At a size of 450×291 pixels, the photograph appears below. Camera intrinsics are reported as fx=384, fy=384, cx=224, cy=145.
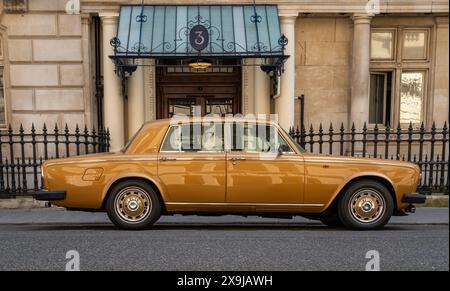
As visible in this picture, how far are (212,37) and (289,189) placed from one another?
18.2ft

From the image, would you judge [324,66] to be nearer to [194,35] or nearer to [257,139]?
[194,35]

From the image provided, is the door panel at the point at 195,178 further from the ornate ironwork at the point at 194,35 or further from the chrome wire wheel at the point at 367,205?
the ornate ironwork at the point at 194,35

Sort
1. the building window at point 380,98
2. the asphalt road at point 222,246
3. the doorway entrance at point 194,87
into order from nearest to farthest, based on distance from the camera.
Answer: the asphalt road at point 222,246
the doorway entrance at point 194,87
the building window at point 380,98

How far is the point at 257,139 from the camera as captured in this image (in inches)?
240

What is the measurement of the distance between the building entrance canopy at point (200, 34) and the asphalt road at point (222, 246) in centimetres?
465

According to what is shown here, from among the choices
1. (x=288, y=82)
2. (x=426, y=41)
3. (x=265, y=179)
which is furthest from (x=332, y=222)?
(x=426, y=41)

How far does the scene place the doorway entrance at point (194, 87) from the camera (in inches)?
468

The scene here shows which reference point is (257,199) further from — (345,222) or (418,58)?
(418,58)

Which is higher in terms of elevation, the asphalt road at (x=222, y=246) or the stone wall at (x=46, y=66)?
the stone wall at (x=46, y=66)

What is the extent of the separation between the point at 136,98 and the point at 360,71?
6.63 meters

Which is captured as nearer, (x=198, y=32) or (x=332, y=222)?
(x=332, y=222)

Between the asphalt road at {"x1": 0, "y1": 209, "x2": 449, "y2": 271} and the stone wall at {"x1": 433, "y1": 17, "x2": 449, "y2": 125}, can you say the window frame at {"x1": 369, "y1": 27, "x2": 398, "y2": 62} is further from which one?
the asphalt road at {"x1": 0, "y1": 209, "x2": 449, "y2": 271}

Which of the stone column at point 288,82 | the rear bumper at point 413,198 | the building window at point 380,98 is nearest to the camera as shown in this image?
the rear bumper at point 413,198

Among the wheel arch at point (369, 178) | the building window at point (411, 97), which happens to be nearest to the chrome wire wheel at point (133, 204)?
the wheel arch at point (369, 178)
